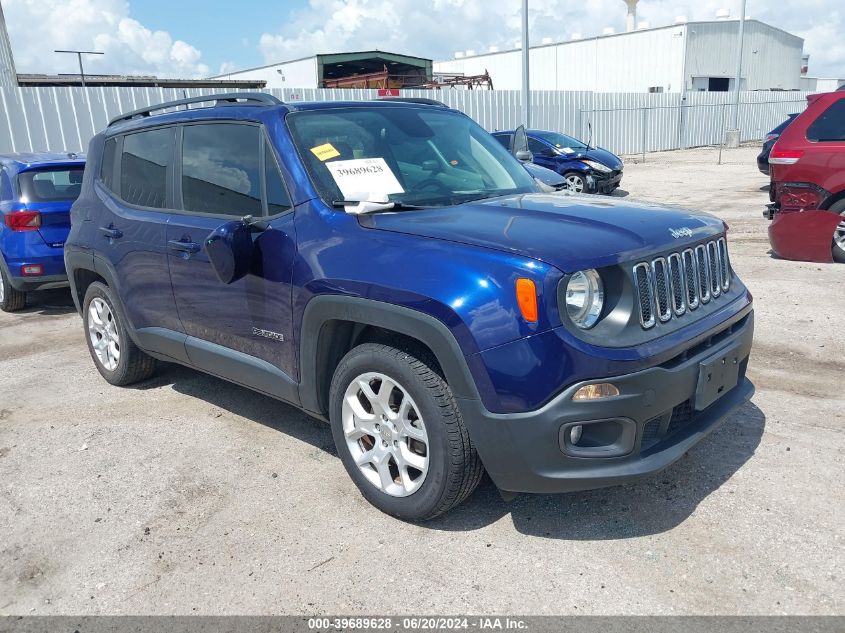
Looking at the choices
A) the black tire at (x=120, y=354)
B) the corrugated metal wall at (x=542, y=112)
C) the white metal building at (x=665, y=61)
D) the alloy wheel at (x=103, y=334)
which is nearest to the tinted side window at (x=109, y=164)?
the black tire at (x=120, y=354)

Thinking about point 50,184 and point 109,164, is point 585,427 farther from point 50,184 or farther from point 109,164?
point 50,184

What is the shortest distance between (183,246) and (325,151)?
3.36ft

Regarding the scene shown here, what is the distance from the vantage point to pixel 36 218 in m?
7.20

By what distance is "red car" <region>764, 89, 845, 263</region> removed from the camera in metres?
7.69

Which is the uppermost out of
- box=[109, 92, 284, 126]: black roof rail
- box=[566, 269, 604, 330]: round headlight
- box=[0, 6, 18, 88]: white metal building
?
box=[0, 6, 18, 88]: white metal building

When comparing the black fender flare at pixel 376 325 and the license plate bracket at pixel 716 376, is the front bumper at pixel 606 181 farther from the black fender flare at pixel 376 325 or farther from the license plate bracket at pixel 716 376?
the black fender flare at pixel 376 325

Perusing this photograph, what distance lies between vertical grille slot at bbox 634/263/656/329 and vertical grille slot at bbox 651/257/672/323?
0.14 ft

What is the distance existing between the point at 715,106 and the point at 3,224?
33841 millimetres

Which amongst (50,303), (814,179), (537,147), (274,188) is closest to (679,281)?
(274,188)

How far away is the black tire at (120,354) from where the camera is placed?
500 centimetres

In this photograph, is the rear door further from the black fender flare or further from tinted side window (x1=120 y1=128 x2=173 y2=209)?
the black fender flare

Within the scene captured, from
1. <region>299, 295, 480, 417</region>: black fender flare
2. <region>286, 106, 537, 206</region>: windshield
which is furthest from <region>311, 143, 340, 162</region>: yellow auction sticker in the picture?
<region>299, 295, 480, 417</region>: black fender flare

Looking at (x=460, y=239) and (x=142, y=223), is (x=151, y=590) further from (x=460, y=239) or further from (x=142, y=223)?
(x=142, y=223)

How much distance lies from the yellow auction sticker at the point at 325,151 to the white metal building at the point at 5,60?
1616 centimetres
